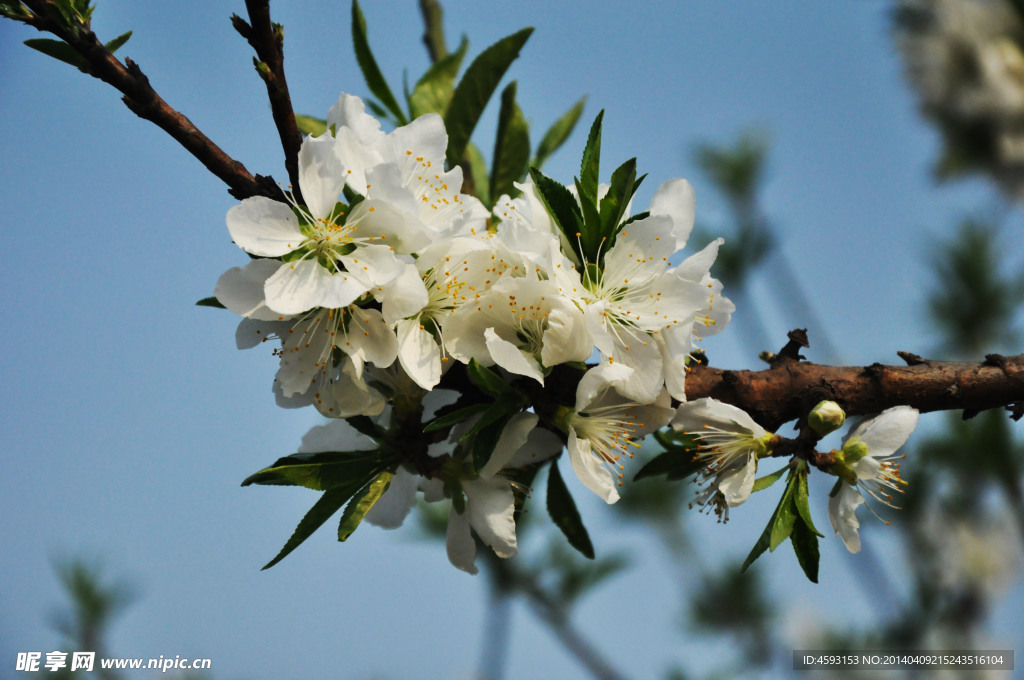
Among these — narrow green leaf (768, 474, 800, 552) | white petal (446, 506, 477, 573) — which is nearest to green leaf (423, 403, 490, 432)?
white petal (446, 506, 477, 573)

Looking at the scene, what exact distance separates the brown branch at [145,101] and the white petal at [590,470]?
58 centimetres

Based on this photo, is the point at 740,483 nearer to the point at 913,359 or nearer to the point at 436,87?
the point at 913,359

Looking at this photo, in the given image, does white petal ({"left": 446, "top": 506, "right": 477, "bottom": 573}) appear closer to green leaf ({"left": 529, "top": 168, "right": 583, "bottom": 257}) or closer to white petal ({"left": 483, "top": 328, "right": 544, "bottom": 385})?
white petal ({"left": 483, "top": 328, "right": 544, "bottom": 385})

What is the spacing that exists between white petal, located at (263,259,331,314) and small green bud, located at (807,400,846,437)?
0.76 meters

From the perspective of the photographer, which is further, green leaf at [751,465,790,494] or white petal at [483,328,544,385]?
green leaf at [751,465,790,494]

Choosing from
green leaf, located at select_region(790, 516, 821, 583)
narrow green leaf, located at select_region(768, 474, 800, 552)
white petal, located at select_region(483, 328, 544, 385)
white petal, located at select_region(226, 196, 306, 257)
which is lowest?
green leaf, located at select_region(790, 516, 821, 583)

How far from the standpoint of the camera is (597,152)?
44.0 inches

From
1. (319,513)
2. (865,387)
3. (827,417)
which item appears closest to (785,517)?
(827,417)

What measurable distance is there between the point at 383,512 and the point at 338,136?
0.69 m

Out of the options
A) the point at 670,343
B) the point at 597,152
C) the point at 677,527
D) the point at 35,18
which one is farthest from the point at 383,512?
the point at 677,527

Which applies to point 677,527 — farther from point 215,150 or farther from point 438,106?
point 215,150

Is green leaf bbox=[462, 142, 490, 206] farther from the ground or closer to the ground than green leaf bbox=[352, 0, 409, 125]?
closer to the ground

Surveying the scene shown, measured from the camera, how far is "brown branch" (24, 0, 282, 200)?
0.95 meters

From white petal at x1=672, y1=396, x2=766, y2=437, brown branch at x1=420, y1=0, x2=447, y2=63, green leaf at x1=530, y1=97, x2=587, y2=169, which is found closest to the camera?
white petal at x1=672, y1=396, x2=766, y2=437
